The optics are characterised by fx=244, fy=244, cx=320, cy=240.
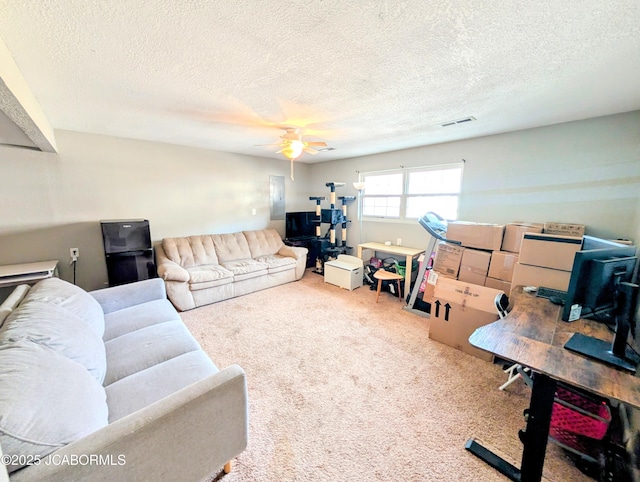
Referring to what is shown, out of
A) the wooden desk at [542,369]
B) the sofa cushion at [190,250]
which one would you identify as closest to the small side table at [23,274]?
the sofa cushion at [190,250]

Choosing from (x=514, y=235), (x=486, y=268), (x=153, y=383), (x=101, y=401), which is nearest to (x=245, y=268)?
(x=153, y=383)

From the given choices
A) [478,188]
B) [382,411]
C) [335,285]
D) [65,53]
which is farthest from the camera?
[335,285]

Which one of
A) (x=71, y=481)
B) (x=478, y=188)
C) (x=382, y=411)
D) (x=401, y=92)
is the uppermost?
(x=401, y=92)

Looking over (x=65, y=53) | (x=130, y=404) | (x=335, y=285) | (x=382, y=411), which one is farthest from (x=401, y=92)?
(x=335, y=285)

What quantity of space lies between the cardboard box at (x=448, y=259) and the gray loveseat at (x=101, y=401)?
2.64 metres

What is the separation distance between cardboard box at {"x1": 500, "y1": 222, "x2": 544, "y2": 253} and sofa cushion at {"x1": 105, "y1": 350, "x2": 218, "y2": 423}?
3003mm

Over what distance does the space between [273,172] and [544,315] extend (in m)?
4.88

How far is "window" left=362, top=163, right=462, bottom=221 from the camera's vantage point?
3758 mm

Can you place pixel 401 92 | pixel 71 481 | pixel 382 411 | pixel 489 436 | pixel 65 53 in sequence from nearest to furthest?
pixel 71 481, pixel 65 53, pixel 489 436, pixel 382 411, pixel 401 92

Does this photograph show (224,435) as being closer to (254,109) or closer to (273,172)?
(254,109)

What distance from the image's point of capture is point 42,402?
88cm

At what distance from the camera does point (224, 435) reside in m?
1.22

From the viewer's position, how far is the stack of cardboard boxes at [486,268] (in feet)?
6.72

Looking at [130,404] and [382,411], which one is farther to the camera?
[382,411]
